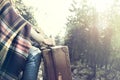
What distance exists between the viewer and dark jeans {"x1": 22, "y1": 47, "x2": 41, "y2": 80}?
70.4 inches

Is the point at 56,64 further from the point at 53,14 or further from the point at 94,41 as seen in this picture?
the point at 53,14

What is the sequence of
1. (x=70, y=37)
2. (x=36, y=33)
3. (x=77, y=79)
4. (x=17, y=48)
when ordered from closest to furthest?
(x=17, y=48)
(x=36, y=33)
(x=77, y=79)
(x=70, y=37)

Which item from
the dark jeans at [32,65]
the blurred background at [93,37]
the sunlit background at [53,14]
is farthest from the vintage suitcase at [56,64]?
the sunlit background at [53,14]

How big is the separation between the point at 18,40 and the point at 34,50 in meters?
0.12

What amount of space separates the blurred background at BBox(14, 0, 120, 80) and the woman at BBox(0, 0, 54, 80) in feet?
36.9

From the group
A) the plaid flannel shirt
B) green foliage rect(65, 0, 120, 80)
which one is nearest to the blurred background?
green foliage rect(65, 0, 120, 80)

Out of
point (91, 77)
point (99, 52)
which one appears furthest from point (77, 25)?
point (91, 77)

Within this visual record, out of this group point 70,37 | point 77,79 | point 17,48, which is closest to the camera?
point 17,48

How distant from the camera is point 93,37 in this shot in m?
13.9

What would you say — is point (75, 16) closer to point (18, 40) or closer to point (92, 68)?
point (92, 68)

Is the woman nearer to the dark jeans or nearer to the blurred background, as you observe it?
the dark jeans

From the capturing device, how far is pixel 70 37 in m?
14.7

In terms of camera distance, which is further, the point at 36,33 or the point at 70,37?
the point at 70,37

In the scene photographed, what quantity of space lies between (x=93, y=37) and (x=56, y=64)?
484 inches
